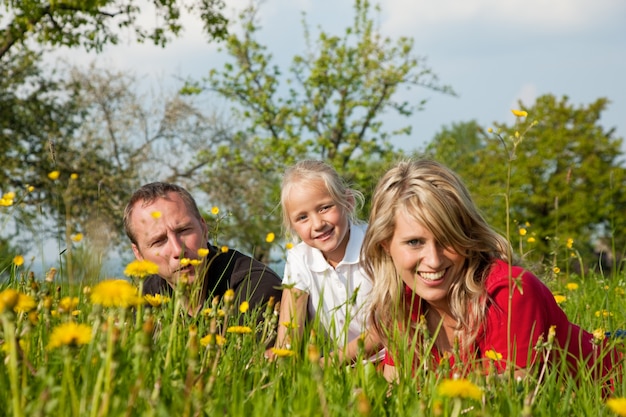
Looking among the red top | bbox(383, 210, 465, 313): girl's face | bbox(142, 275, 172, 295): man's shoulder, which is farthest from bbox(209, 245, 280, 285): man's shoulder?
the red top

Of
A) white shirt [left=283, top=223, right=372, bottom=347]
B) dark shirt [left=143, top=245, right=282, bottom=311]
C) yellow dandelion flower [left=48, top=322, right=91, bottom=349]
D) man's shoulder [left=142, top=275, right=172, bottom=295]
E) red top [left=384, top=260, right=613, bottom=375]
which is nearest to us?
yellow dandelion flower [left=48, top=322, right=91, bottom=349]

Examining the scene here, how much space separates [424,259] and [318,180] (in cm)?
193

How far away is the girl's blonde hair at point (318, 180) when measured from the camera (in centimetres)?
495

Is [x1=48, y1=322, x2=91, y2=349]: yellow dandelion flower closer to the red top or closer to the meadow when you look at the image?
the meadow

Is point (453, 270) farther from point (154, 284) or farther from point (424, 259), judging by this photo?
point (154, 284)

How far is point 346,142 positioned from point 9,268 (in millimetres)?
24715

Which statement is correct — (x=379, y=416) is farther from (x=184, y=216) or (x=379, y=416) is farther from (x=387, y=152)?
(x=387, y=152)

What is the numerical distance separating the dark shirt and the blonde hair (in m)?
0.76

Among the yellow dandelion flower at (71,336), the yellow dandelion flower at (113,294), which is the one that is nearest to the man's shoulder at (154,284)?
the yellow dandelion flower at (113,294)

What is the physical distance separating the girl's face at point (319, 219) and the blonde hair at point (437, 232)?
1142mm

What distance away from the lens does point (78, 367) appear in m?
1.96

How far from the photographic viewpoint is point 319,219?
15.5 ft

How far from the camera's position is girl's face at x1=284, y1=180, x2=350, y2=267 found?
15.3 ft

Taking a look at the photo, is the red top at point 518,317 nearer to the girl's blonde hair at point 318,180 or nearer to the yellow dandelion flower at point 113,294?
the yellow dandelion flower at point 113,294
